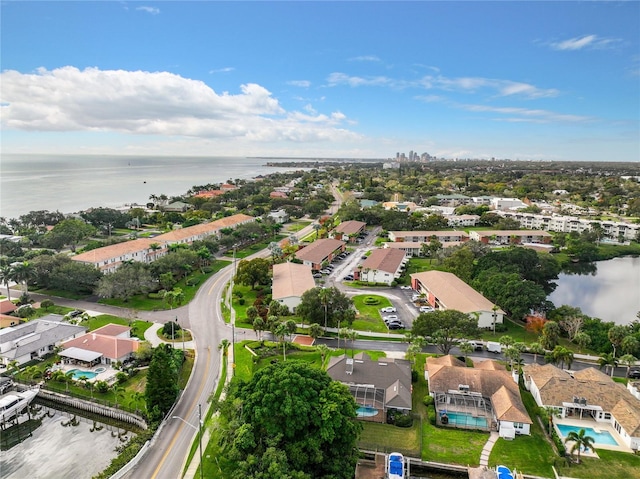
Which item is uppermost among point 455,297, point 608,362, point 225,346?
point 455,297

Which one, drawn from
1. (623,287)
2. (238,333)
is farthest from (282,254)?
(623,287)

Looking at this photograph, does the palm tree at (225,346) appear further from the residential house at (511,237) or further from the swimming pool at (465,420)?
the residential house at (511,237)

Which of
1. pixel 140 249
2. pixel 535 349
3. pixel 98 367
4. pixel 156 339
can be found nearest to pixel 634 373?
pixel 535 349

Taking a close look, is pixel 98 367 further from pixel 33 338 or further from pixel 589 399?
pixel 589 399

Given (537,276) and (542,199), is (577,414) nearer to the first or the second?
(537,276)

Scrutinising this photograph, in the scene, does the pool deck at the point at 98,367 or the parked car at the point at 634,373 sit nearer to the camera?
the pool deck at the point at 98,367

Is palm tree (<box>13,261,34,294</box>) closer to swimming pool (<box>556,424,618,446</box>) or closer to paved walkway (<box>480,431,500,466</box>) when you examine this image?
paved walkway (<box>480,431,500,466</box>)

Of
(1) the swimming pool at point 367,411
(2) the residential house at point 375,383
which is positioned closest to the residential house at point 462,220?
(2) the residential house at point 375,383
